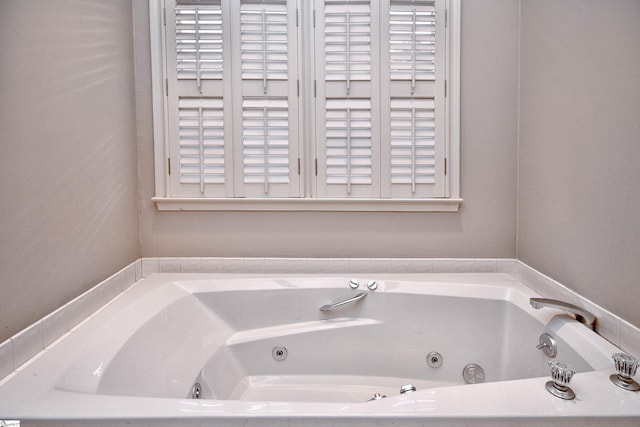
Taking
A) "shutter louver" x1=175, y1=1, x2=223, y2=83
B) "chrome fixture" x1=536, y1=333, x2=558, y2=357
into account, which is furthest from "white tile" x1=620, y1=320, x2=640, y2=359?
"shutter louver" x1=175, y1=1, x2=223, y2=83

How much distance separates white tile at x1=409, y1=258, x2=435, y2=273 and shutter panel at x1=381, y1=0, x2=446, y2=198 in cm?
31

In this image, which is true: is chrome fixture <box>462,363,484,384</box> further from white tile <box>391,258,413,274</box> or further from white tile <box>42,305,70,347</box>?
white tile <box>42,305,70,347</box>

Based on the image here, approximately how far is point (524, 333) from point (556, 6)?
→ 123cm

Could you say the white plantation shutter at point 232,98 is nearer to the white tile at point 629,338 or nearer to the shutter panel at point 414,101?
the shutter panel at point 414,101

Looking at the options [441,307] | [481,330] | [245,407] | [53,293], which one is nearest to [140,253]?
[53,293]

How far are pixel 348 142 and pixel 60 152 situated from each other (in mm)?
1110

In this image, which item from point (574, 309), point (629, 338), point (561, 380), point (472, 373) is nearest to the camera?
point (561, 380)

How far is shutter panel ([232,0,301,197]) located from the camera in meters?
1.66

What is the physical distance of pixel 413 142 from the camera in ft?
5.52

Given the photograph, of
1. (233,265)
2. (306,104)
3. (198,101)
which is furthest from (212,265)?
(306,104)

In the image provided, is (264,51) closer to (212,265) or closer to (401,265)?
(212,265)

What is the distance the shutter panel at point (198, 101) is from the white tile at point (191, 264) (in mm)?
313

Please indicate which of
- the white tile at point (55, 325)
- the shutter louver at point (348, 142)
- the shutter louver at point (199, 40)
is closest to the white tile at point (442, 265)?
the shutter louver at point (348, 142)

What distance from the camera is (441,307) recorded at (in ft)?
4.86
